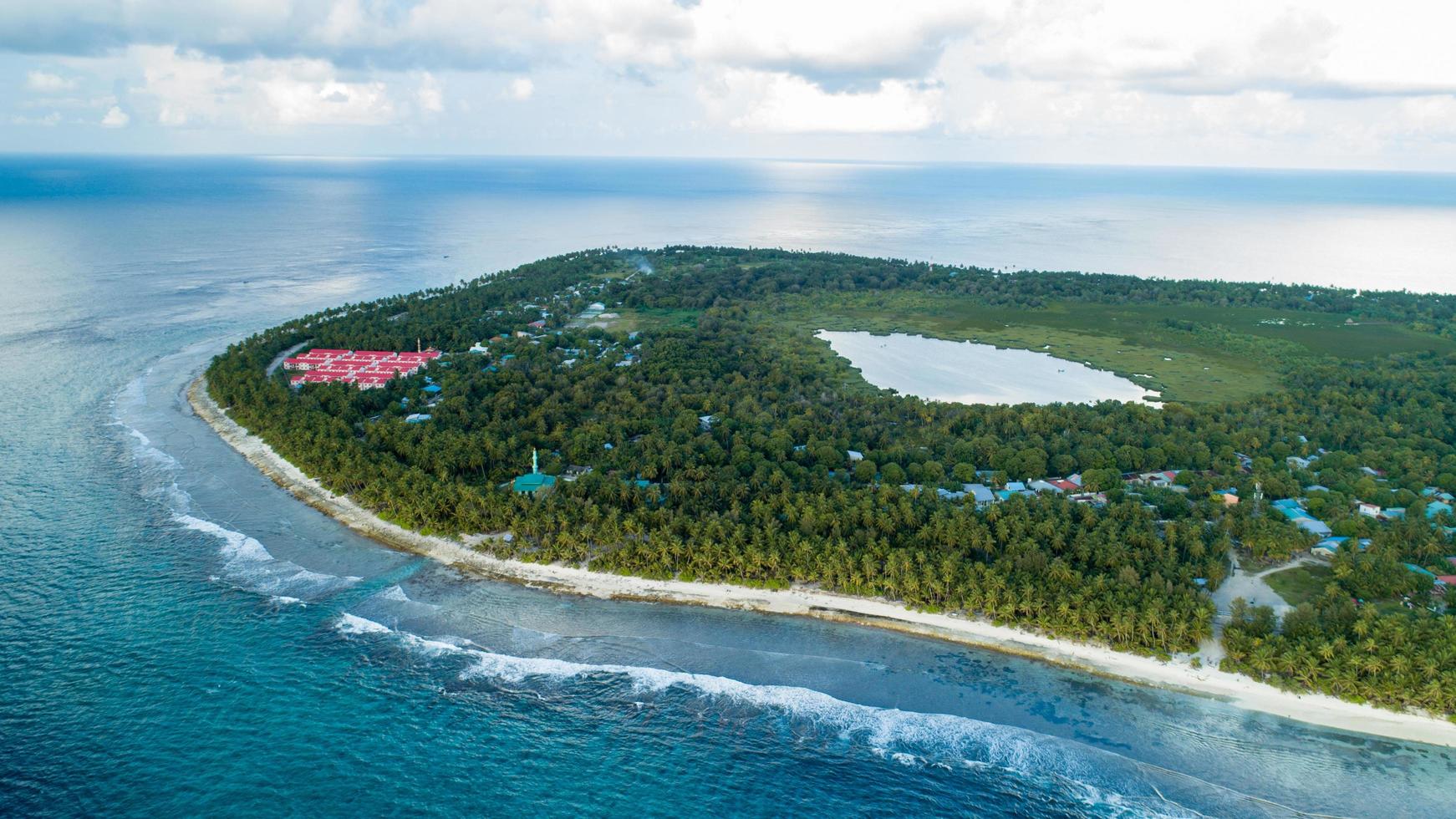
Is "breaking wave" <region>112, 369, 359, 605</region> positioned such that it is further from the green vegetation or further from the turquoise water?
the turquoise water

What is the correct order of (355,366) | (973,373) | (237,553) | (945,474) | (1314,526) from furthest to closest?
(973,373) → (355,366) → (945,474) → (1314,526) → (237,553)

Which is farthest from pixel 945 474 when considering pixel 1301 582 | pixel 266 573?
pixel 266 573

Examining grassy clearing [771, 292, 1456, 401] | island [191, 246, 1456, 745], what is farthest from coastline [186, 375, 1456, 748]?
grassy clearing [771, 292, 1456, 401]

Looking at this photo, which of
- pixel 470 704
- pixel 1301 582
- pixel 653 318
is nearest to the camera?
pixel 470 704

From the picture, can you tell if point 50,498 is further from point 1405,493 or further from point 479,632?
point 1405,493

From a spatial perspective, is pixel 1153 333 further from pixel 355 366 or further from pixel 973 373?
pixel 355 366

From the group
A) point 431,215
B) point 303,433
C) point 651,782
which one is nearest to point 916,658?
point 651,782

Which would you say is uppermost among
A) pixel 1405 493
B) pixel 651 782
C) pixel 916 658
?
pixel 1405 493
